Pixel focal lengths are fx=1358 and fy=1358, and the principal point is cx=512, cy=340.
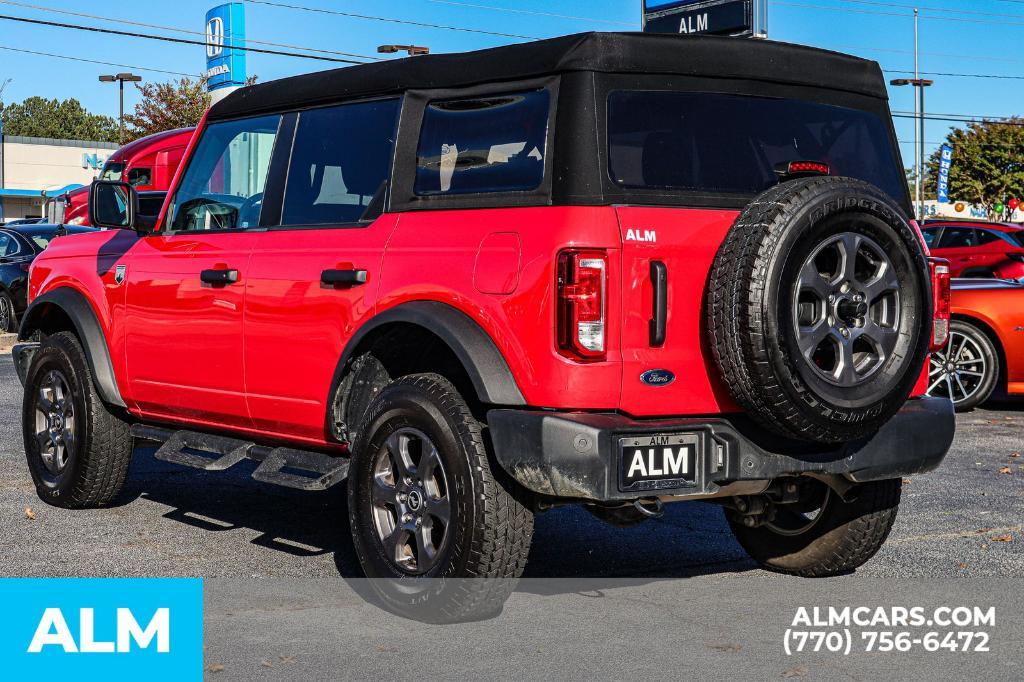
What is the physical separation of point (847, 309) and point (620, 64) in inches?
46.5

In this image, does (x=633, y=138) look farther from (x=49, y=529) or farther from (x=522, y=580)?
(x=49, y=529)

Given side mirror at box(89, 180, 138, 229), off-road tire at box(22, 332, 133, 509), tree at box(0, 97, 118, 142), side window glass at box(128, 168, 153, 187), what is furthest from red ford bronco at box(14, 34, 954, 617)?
tree at box(0, 97, 118, 142)

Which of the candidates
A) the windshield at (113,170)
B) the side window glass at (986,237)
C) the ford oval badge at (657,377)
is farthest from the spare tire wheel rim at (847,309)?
the windshield at (113,170)

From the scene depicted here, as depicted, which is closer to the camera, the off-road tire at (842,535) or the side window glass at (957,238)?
the off-road tire at (842,535)

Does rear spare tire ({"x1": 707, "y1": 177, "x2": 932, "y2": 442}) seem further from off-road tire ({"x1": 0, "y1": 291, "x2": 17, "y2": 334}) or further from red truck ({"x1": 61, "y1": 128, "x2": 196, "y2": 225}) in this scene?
red truck ({"x1": 61, "y1": 128, "x2": 196, "y2": 225})

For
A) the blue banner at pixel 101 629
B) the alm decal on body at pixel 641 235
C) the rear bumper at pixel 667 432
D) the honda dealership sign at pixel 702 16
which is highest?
the honda dealership sign at pixel 702 16

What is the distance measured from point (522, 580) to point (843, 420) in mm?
1734

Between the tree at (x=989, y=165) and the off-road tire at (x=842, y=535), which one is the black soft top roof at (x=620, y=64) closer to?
the off-road tire at (x=842, y=535)

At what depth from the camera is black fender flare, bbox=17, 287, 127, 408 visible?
22.9ft

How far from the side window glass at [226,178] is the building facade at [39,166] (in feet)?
205

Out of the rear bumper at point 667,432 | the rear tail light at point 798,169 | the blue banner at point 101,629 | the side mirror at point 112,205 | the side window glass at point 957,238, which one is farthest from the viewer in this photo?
the side window glass at point 957,238

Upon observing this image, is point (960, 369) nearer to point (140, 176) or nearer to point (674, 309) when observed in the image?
point (674, 309)

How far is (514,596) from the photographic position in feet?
17.8

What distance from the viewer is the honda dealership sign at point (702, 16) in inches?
672
